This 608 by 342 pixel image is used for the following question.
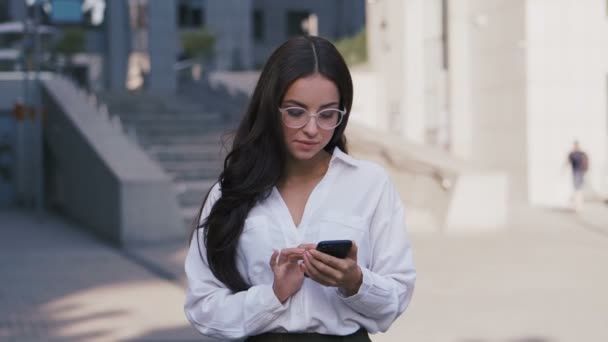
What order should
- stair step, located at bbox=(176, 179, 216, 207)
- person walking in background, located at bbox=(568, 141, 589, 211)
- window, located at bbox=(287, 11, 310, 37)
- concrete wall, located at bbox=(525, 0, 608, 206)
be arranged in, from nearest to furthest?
stair step, located at bbox=(176, 179, 216, 207) < person walking in background, located at bbox=(568, 141, 589, 211) < concrete wall, located at bbox=(525, 0, 608, 206) < window, located at bbox=(287, 11, 310, 37)

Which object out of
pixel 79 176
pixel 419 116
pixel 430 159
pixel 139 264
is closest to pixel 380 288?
pixel 139 264

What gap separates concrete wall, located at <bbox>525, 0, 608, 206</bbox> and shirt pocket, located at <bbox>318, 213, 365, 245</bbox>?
22.6m

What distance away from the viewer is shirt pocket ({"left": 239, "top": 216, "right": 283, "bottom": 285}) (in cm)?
255

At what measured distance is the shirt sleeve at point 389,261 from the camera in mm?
2496

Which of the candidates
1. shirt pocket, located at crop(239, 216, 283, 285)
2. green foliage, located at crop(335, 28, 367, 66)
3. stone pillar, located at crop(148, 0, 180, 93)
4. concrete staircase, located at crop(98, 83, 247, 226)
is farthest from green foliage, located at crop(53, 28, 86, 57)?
shirt pocket, located at crop(239, 216, 283, 285)

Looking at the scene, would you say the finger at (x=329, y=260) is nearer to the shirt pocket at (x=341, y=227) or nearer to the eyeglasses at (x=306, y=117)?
the shirt pocket at (x=341, y=227)

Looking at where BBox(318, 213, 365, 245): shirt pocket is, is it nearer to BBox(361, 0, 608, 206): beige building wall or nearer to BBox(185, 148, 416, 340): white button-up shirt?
BBox(185, 148, 416, 340): white button-up shirt

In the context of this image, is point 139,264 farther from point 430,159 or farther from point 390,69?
point 390,69

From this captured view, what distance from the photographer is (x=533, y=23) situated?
24.5 meters

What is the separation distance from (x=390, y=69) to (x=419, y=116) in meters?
2.20

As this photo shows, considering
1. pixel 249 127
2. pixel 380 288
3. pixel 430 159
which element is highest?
pixel 249 127

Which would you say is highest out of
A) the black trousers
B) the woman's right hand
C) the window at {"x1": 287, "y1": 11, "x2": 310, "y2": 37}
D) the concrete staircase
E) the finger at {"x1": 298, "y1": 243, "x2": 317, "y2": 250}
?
the window at {"x1": 287, "y1": 11, "x2": 310, "y2": 37}

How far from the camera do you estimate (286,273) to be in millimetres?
2424

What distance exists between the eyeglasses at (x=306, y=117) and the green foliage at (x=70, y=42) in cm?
3907
